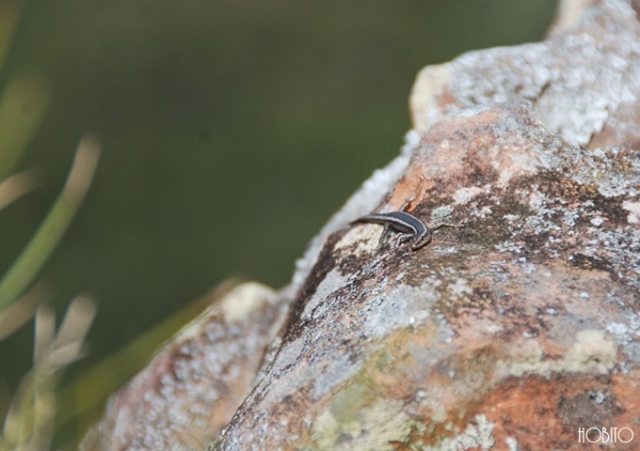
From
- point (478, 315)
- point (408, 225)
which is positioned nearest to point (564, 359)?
point (478, 315)

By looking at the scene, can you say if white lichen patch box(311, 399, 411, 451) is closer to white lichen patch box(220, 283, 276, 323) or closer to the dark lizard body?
the dark lizard body

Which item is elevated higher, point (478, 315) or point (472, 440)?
point (478, 315)

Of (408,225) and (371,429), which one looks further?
(408,225)

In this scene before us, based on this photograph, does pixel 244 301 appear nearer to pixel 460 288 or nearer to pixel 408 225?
pixel 408 225

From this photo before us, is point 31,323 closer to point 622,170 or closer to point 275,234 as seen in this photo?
point 275,234

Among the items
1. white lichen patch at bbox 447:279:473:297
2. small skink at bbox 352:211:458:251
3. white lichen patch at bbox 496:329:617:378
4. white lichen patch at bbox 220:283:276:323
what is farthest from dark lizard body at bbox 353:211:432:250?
white lichen patch at bbox 220:283:276:323

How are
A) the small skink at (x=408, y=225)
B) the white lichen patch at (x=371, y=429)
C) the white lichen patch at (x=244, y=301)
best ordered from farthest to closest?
the white lichen patch at (x=244, y=301), the small skink at (x=408, y=225), the white lichen patch at (x=371, y=429)

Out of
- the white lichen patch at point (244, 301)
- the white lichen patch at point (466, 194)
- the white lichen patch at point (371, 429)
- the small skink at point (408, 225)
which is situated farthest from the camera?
the white lichen patch at point (244, 301)

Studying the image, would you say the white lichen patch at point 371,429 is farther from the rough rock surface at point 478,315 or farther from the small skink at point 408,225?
the small skink at point 408,225

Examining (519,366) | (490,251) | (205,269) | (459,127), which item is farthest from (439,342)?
(205,269)

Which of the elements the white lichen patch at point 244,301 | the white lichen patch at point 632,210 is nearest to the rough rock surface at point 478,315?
the white lichen patch at point 632,210
